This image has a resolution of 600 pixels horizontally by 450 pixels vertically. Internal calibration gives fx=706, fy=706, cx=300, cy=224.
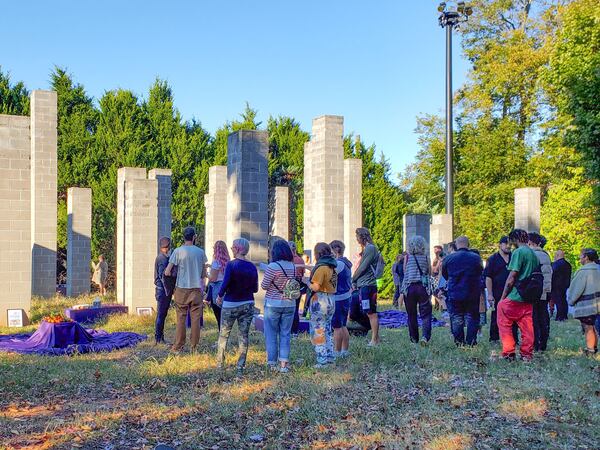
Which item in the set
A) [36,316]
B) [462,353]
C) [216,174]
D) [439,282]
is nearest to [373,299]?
[462,353]

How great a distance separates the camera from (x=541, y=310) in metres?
11.0

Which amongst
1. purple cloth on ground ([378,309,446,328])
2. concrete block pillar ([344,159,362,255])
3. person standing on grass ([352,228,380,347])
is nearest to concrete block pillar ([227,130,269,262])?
purple cloth on ground ([378,309,446,328])

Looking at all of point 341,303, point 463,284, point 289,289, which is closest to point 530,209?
point 463,284

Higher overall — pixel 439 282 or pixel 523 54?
pixel 523 54

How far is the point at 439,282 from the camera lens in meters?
16.7

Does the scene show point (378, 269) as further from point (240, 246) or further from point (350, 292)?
point (240, 246)

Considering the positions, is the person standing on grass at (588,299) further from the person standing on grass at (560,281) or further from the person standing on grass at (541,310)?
the person standing on grass at (560,281)

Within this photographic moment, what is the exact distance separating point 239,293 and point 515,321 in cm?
383

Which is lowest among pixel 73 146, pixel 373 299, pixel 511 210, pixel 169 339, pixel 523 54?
pixel 169 339

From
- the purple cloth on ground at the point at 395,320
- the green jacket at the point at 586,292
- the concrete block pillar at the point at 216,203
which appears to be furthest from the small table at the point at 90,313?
the green jacket at the point at 586,292

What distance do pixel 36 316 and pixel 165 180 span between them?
402 inches

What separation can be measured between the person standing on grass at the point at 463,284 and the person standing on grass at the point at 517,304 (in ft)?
2.49

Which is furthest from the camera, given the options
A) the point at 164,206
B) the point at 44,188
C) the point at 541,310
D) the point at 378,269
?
the point at 164,206

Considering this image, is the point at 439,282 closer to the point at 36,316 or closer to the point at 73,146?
the point at 36,316
